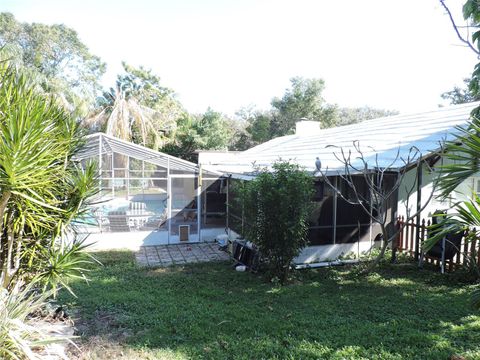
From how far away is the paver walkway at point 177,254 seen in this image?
34.4 feet

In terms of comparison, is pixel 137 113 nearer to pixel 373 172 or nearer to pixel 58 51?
pixel 373 172

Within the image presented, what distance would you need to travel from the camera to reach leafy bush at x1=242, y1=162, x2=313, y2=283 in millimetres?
8188

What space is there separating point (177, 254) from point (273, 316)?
5646 millimetres

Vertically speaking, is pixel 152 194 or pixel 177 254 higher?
pixel 152 194

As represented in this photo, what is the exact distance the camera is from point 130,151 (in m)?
12.6

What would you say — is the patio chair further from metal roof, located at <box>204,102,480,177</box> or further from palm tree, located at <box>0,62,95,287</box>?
palm tree, located at <box>0,62,95,287</box>

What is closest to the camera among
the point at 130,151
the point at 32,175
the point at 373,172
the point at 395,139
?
the point at 32,175

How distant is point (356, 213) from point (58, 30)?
33.5m

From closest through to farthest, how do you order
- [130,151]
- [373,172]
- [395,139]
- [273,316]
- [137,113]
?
[273,316] < [373,172] < [395,139] < [130,151] < [137,113]

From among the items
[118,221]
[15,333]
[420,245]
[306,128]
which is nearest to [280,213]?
[420,245]

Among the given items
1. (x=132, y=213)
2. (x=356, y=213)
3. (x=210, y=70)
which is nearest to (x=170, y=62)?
(x=210, y=70)

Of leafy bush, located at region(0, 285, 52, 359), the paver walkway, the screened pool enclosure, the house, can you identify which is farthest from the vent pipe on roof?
leafy bush, located at region(0, 285, 52, 359)

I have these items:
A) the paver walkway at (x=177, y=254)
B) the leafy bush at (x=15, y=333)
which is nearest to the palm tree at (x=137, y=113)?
the paver walkway at (x=177, y=254)

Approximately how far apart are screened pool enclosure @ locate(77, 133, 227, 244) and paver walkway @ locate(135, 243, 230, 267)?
1.67 feet
